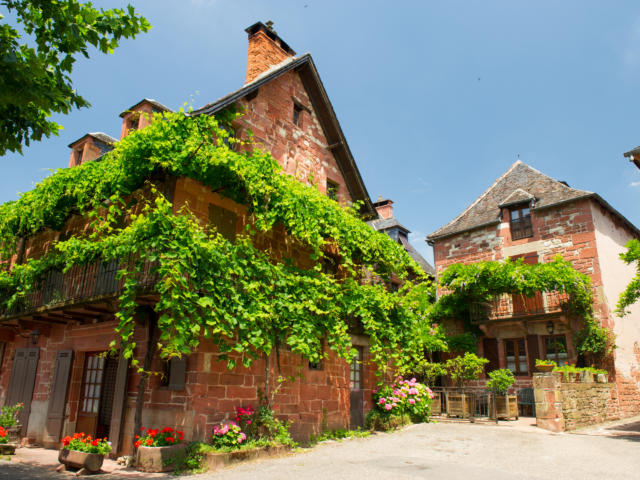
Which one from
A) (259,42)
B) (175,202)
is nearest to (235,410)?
(175,202)

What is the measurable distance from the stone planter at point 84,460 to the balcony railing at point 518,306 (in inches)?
550

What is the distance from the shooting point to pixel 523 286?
16.2 m

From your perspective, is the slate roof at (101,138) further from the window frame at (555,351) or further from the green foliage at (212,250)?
the window frame at (555,351)

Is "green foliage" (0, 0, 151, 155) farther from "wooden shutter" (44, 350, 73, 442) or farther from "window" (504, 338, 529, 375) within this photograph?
"window" (504, 338, 529, 375)

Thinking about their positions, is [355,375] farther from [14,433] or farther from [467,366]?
[14,433]

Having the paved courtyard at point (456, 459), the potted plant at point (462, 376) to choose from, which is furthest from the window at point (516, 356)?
the paved courtyard at point (456, 459)

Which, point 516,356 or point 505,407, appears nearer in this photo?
point 505,407

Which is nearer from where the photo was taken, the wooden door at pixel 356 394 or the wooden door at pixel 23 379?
the wooden door at pixel 23 379

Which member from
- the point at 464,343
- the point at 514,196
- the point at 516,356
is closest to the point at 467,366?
the point at 464,343

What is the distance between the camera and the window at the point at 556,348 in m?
16.1

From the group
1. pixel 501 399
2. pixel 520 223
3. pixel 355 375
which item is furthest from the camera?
pixel 520 223

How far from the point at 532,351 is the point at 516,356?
0.61m

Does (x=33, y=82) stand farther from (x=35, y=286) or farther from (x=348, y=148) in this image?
(x=348, y=148)

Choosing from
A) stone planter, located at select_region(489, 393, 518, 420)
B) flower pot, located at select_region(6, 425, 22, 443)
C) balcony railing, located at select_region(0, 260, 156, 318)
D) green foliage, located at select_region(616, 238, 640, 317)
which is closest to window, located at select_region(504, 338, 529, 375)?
stone planter, located at select_region(489, 393, 518, 420)
